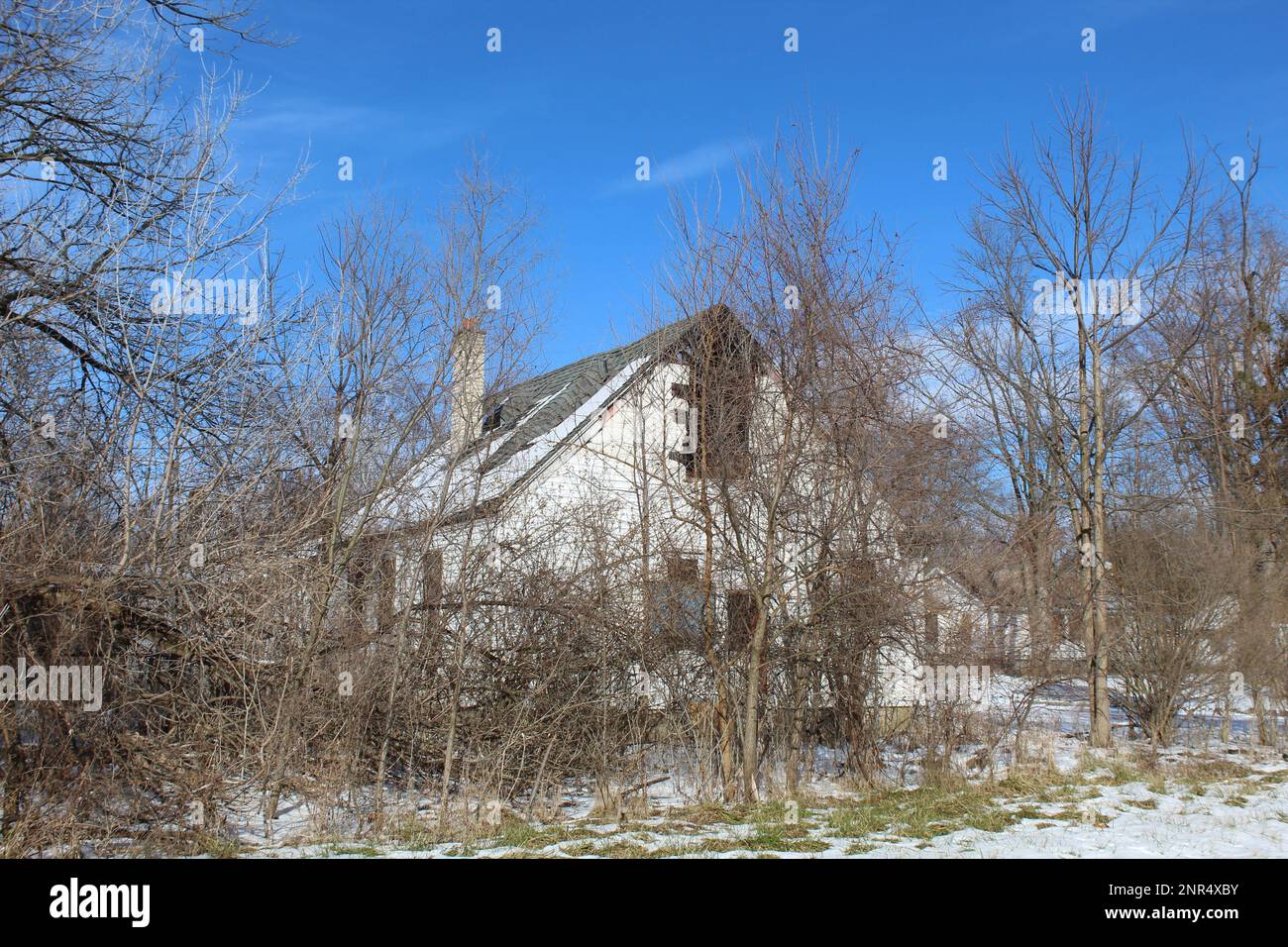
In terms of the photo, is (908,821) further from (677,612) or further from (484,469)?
(484,469)

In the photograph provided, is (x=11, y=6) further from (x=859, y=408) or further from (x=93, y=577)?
(x=859, y=408)

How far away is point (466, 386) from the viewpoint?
32.9 feet

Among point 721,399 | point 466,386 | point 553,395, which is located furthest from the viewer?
point 553,395

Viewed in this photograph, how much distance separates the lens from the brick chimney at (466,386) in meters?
9.96

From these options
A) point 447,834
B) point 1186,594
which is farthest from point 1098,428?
point 447,834

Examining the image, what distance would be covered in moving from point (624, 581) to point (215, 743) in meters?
4.25

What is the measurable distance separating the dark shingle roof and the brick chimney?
152 mm

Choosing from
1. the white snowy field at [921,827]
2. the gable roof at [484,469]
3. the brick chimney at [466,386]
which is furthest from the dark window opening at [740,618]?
the brick chimney at [466,386]

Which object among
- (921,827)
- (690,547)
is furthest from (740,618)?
(921,827)

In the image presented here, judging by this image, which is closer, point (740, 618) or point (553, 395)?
point (740, 618)

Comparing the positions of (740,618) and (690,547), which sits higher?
(690,547)

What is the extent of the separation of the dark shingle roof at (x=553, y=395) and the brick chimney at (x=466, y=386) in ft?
0.50

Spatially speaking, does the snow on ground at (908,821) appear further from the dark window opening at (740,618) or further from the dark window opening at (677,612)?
the dark window opening at (740,618)

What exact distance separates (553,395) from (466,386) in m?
5.66
